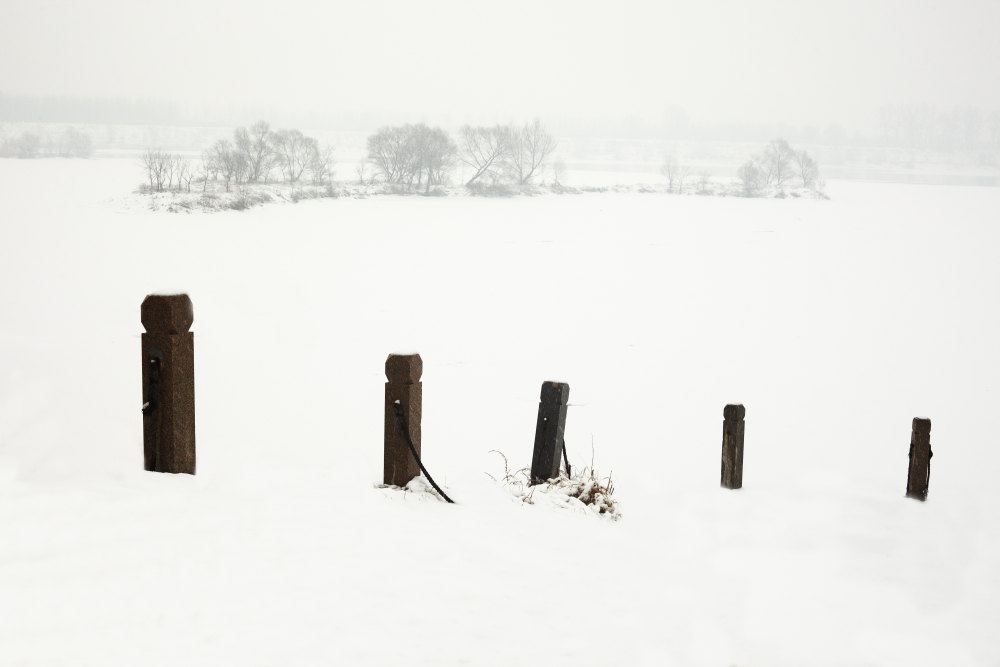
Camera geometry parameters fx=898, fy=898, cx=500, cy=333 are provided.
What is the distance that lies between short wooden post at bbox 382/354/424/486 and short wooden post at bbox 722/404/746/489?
3061 millimetres

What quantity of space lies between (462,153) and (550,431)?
1213 inches

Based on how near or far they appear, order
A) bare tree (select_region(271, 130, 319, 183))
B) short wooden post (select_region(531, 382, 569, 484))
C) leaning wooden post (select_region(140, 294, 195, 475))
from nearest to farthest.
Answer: leaning wooden post (select_region(140, 294, 195, 475))
short wooden post (select_region(531, 382, 569, 484))
bare tree (select_region(271, 130, 319, 183))

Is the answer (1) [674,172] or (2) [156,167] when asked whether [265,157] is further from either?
(1) [674,172]

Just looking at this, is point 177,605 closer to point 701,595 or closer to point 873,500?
point 701,595

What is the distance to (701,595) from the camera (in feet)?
15.0

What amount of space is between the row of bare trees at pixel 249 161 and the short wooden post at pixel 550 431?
19894 mm

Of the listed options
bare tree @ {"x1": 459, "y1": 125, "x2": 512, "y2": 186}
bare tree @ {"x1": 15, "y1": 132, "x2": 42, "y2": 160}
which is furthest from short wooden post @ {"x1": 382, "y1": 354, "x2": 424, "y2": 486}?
bare tree @ {"x1": 459, "y1": 125, "x2": 512, "y2": 186}

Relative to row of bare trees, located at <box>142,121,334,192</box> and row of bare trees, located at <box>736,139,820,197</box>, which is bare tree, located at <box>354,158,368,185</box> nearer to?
row of bare trees, located at <box>142,121,334,192</box>

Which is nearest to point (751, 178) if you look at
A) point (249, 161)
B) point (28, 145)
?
point (249, 161)

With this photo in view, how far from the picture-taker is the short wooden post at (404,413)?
510cm

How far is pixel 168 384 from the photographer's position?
4504 mm

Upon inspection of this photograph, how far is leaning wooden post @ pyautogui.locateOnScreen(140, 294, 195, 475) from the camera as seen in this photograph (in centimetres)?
446

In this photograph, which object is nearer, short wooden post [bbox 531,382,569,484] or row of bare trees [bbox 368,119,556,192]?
short wooden post [bbox 531,382,569,484]

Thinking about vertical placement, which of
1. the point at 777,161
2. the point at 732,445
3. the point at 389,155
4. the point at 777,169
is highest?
the point at 777,161
